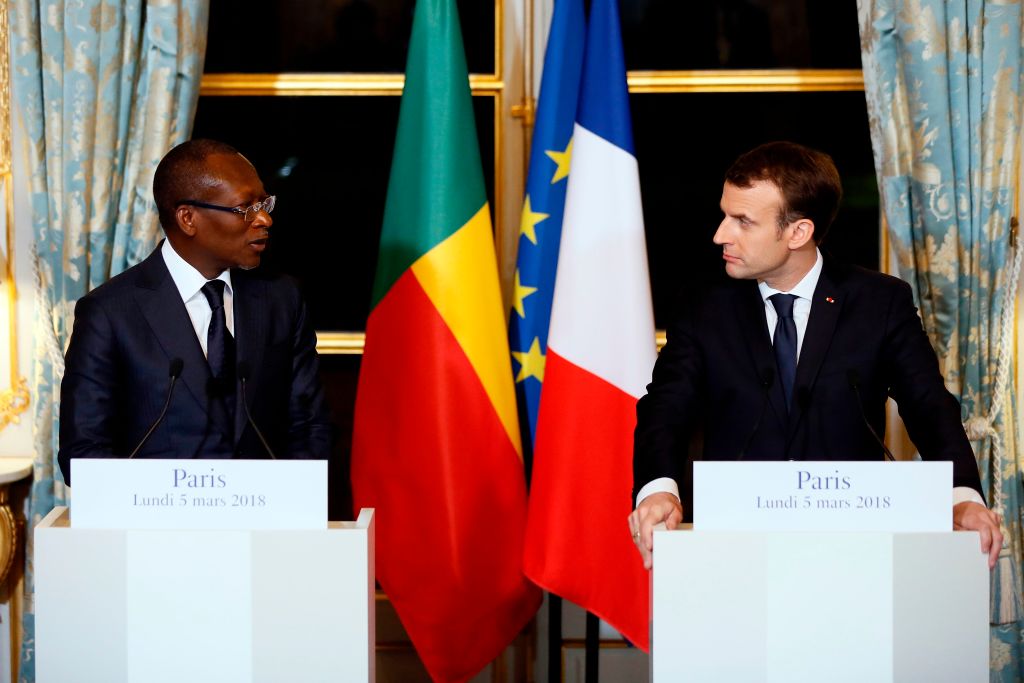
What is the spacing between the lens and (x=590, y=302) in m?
2.75

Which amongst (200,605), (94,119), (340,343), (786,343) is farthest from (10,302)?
(786,343)

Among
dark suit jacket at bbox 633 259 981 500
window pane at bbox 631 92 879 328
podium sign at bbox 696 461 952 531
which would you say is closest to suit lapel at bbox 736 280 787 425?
dark suit jacket at bbox 633 259 981 500

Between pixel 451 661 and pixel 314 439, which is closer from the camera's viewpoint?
pixel 314 439

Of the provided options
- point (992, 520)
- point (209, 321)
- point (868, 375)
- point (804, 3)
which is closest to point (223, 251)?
point (209, 321)

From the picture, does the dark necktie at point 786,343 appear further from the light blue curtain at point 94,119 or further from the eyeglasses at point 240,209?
the light blue curtain at point 94,119

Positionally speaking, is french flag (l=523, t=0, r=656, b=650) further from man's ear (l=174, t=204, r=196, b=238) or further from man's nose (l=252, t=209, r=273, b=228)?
man's ear (l=174, t=204, r=196, b=238)

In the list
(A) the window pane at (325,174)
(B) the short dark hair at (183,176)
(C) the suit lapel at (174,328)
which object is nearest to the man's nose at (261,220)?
(B) the short dark hair at (183,176)

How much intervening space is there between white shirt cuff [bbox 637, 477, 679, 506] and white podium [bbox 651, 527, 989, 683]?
1.36ft

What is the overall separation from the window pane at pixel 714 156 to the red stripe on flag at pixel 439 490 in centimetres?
73

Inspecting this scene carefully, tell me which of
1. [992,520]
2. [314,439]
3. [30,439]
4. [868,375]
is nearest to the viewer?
[992,520]

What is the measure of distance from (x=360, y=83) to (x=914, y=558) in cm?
213

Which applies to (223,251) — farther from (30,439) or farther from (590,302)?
(30,439)

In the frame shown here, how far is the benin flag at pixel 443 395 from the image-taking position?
279 centimetres

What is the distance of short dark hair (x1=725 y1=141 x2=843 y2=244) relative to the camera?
7.32 ft
